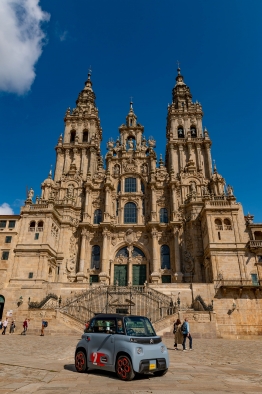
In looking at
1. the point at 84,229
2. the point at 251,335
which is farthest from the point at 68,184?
the point at 251,335

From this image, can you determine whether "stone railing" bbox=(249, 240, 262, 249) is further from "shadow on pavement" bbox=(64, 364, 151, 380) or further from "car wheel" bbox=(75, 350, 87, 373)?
"car wheel" bbox=(75, 350, 87, 373)

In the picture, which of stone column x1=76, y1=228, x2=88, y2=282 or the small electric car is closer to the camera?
the small electric car

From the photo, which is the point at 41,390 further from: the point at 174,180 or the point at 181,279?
the point at 174,180

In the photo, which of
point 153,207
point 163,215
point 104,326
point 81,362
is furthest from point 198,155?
point 81,362

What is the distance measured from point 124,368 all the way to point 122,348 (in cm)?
47

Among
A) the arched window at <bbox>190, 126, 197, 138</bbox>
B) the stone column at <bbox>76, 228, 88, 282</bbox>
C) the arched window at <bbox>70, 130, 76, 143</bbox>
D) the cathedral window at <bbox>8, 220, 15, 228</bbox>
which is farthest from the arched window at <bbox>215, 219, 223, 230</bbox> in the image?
the arched window at <bbox>70, 130, 76, 143</bbox>

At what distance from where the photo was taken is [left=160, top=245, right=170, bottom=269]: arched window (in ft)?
120

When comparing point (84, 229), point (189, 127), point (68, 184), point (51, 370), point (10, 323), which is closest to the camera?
point (51, 370)

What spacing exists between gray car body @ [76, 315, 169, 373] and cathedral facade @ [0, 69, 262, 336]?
72.0 ft

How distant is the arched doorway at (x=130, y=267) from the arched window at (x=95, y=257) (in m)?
2.38

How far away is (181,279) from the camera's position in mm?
33594

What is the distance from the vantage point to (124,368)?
7398 millimetres

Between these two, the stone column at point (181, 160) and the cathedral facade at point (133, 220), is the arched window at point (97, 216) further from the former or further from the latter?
the stone column at point (181, 160)

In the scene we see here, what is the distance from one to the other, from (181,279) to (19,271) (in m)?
18.5
